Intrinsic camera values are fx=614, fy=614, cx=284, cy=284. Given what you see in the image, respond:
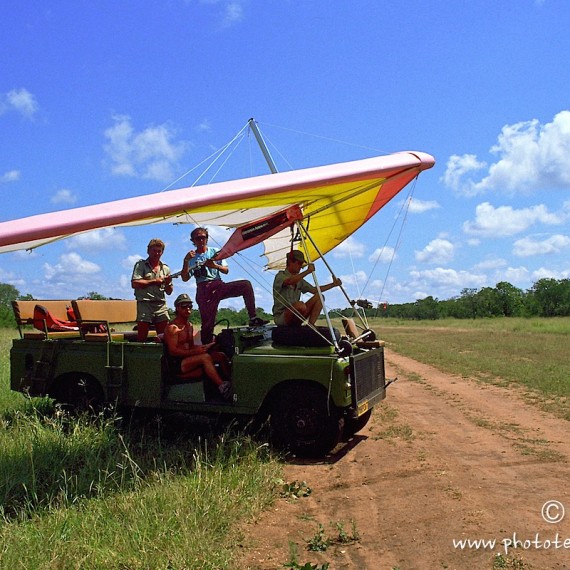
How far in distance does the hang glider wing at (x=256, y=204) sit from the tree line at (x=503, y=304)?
55.1 meters

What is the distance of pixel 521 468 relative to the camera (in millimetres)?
5984

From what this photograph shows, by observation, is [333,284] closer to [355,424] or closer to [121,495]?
[355,424]

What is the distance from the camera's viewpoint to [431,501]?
16.5 feet

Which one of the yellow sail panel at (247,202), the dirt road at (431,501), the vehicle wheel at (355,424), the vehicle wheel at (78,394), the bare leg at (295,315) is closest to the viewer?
the dirt road at (431,501)

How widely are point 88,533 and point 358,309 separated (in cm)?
473

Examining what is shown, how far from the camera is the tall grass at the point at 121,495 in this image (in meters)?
3.89

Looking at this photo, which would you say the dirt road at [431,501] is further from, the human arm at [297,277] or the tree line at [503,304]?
the tree line at [503,304]

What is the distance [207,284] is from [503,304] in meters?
67.4

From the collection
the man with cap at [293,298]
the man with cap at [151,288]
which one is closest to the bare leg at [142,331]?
the man with cap at [151,288]

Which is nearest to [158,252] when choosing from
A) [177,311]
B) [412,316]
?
[177,311]

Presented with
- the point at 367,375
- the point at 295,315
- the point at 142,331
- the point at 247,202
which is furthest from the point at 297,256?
the point at 142,331

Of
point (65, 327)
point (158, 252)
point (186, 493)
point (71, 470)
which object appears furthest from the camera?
point (65, 327)

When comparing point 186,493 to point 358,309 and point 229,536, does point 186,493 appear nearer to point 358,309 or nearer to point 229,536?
point 229,536

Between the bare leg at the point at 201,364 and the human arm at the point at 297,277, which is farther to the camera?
the human arm at the point at 297,277
